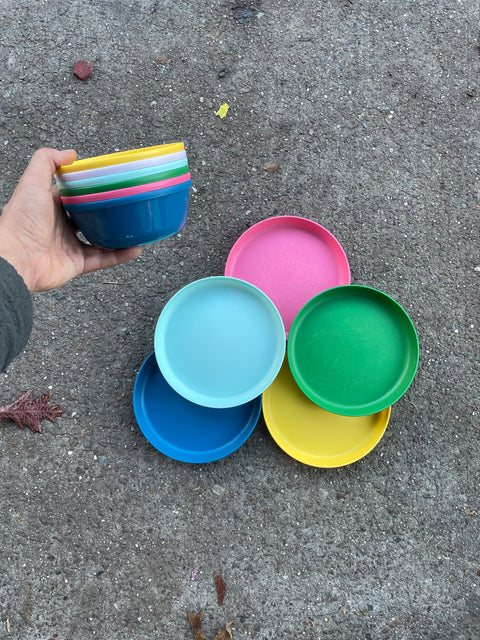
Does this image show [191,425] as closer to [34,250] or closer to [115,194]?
[34,250]

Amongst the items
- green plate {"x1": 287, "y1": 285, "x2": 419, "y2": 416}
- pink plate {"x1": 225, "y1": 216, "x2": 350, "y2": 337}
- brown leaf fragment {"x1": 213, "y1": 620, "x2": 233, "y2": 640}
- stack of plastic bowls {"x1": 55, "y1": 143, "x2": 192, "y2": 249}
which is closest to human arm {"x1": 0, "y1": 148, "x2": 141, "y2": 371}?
stack of plastic bowls {"x1": 55, "y1": 143, "x2": 192, "y2": 249}

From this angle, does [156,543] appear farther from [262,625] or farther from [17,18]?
[17,18]

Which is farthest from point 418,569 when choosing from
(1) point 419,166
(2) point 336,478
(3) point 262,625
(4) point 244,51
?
(4) point 244,51

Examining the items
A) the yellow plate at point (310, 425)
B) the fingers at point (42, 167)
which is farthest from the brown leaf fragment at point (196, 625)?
the fingers at point (42, 167)

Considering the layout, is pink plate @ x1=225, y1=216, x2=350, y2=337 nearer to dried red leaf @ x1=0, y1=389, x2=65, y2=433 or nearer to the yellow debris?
the yellow debris

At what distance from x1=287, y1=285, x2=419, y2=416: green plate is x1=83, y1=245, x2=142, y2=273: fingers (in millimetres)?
818

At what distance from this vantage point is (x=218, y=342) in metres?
1.99

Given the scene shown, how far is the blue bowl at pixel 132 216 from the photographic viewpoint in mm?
1489

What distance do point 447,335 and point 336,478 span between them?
3.01 feet

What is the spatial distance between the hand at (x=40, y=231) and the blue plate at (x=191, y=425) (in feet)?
1.94

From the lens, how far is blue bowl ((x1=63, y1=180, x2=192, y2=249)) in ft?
4.89

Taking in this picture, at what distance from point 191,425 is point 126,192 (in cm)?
116

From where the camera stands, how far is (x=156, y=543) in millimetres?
2160

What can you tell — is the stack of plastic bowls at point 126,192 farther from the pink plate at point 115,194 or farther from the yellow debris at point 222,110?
the yellow debris at point 222,110
